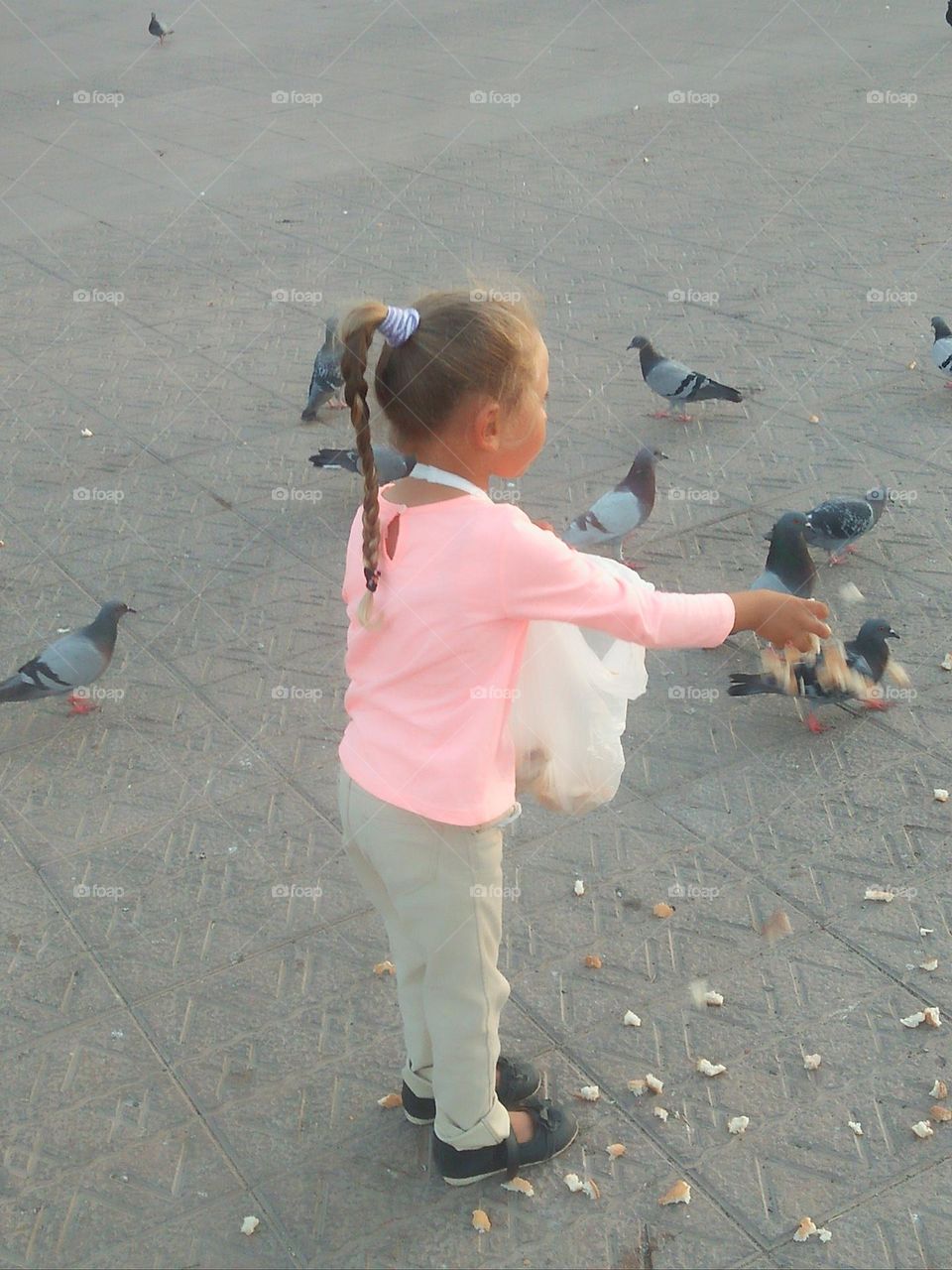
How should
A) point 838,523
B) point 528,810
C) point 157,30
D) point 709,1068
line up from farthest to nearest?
point 157,30 < point 838,523 < point 528,810 < point 709,1068

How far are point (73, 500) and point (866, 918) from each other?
4705 millimetres

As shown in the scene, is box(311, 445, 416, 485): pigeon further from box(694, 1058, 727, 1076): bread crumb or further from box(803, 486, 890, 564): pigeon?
box(694, 1058, 727, 1076): bread crumb

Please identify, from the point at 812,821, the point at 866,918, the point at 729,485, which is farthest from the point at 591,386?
the point at 866,918

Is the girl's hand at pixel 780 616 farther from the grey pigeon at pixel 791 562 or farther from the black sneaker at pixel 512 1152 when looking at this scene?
the grey pigeon at pixel 791 562

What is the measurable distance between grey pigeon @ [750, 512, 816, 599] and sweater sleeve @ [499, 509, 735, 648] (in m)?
3.01

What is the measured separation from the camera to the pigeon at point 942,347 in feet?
24.5

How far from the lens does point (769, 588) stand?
5.38 m

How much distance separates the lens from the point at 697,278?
9.51 meters

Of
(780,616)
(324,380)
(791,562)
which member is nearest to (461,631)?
(780,616)

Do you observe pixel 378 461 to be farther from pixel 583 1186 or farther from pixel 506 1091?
pixel 583 1186

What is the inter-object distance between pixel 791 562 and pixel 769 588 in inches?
7.9

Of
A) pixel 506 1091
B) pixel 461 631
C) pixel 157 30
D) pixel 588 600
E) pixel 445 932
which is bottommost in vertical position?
pixel 157 30

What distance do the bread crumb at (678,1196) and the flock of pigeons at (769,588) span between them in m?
A: 1.57

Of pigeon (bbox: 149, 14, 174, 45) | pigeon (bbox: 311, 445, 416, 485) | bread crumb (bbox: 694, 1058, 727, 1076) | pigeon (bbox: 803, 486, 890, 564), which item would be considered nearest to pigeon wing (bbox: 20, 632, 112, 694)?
pigeon (bbox: 311, 445, 416, 485)
